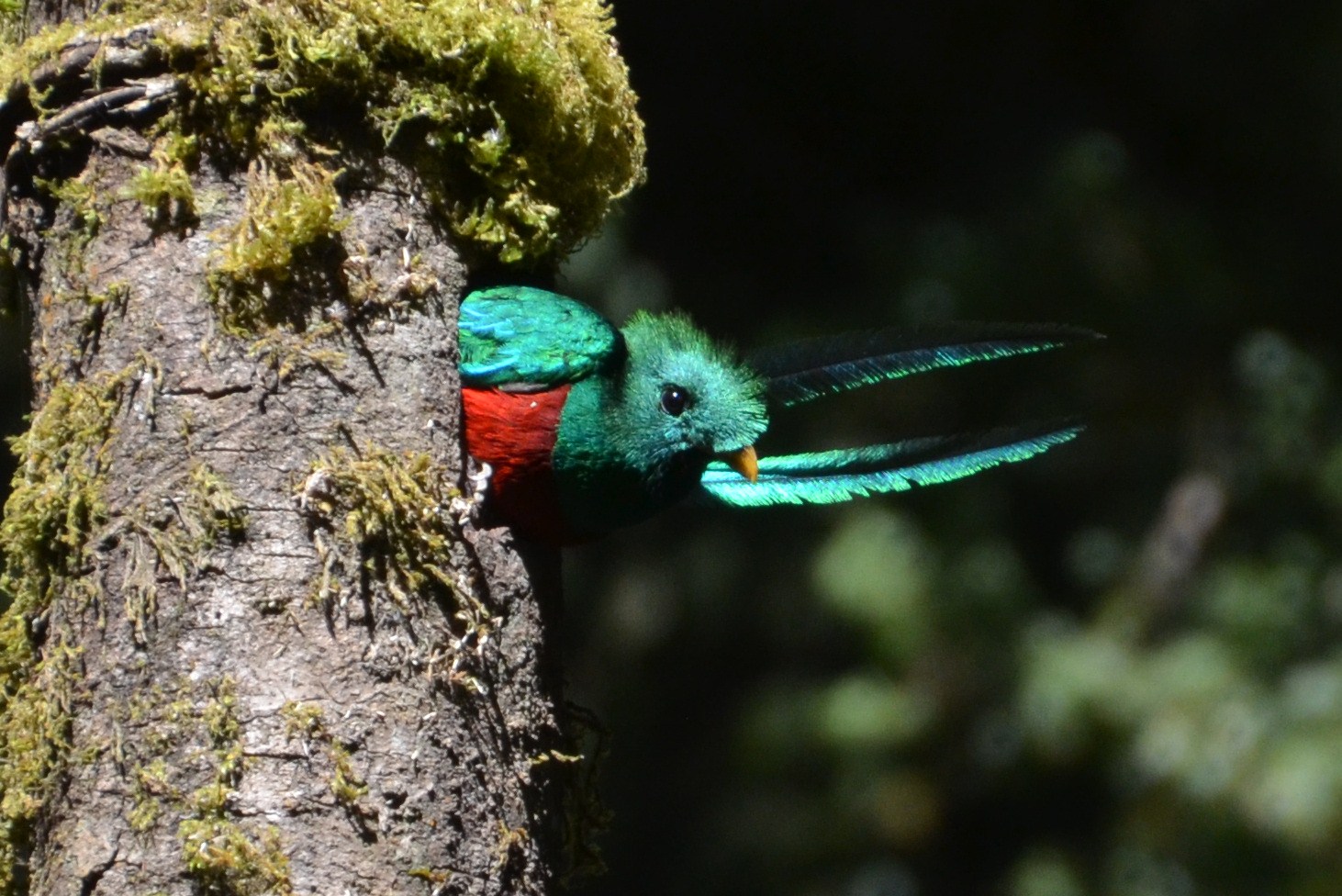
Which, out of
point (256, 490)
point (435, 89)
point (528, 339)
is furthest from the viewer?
point (528, 339)

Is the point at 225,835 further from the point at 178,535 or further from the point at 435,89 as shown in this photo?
the point at 435,89

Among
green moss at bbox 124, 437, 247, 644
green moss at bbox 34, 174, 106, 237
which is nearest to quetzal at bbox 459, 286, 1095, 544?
green moss at bbox 124, 437, 247, 644

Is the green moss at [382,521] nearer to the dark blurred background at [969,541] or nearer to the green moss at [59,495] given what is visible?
the green moss at [59,495]

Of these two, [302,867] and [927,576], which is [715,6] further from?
[302,867]

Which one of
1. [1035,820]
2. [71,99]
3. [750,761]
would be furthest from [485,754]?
[1035,820]

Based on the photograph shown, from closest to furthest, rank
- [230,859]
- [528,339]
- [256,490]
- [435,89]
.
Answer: [230,859]
[256,490]
[435,89]
[528,339]

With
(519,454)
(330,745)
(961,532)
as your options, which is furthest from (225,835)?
(961,532)
